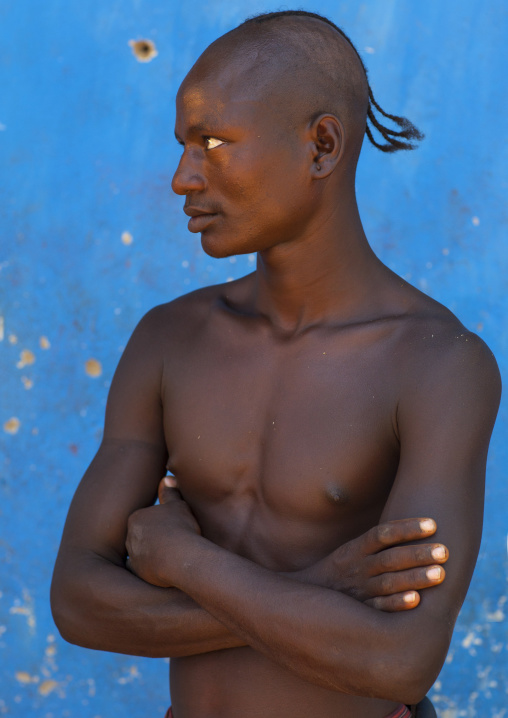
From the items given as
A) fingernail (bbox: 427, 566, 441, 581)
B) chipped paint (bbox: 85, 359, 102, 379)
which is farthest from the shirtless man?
chipped paint (bbox: 85, 359, 102, 379)

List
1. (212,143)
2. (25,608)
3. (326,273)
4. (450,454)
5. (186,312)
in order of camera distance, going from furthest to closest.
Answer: (25,608) < (186,312) < (326,273) < (212,143) < (450,454)

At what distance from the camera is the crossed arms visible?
1623 mm

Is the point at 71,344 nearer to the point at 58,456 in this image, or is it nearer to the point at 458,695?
the point at 58,456

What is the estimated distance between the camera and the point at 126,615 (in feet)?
6.10

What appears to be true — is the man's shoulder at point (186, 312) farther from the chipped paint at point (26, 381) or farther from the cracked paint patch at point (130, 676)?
the cracked paint patch at point (130, 676)

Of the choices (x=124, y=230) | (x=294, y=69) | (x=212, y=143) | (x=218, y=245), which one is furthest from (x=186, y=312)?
(x=124, y=230)

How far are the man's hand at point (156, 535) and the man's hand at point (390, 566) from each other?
11.1 inches

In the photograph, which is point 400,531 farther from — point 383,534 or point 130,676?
point 130,676

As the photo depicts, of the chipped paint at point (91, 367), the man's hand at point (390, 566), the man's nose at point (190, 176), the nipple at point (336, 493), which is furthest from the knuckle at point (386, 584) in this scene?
the chipped paint at point (91, 367)

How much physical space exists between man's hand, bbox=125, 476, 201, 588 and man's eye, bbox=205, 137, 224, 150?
0.65 meters

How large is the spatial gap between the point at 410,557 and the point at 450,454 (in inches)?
7.5

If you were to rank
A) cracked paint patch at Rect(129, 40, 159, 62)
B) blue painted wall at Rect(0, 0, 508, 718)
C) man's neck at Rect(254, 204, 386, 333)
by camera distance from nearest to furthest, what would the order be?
man's neck at Rect(254, 204, 386, 333), blue painted wall at Rect(0, 0, 508, 718), cracked paint patch at Rect(129, 40, 159, 62)

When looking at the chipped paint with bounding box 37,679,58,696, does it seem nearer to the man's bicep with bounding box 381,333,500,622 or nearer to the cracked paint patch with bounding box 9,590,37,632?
the cracked paint patch with bounding box 9,590,37,632

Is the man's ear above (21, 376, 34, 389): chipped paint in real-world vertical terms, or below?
above
